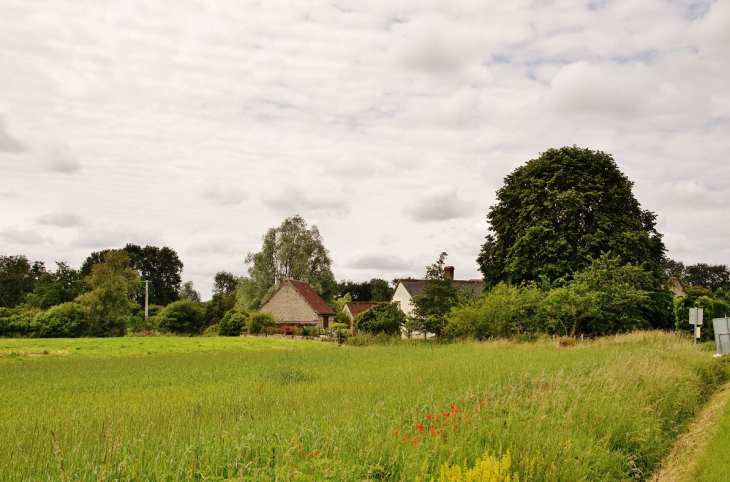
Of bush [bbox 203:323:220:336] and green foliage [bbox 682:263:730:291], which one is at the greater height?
green foliage [bbox 682:263:730:291]

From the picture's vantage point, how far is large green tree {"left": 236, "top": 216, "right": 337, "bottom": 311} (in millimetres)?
66562

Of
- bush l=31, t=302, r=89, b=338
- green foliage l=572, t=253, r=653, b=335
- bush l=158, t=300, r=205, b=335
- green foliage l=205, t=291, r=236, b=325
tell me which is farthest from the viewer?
green foliage l=205, t=291, r=236, b=325

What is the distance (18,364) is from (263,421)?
64.1ft

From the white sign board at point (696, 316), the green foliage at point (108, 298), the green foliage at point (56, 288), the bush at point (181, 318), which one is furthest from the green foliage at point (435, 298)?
the green foliage at point (56, 288)

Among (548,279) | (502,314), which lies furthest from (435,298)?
(548,279)

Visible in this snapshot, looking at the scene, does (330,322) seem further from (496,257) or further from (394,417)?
(394,417)

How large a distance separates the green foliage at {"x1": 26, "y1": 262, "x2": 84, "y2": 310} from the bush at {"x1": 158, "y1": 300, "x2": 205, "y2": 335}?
12.1 m

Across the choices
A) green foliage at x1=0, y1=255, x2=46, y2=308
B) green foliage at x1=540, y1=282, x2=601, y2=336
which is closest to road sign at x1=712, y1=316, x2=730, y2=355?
green foliage at x1=540, y1=282, x2=601, y2=336

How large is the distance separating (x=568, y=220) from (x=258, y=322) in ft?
105

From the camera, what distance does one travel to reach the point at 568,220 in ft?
108

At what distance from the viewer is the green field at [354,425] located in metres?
5.21

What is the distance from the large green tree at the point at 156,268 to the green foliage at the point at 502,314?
67112 mm

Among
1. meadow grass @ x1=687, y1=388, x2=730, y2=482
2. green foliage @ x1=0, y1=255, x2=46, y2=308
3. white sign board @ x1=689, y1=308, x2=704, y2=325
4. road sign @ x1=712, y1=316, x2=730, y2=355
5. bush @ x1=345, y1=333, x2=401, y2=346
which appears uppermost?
green foliage @ x1=0, y1=255, x2=46, y2=308

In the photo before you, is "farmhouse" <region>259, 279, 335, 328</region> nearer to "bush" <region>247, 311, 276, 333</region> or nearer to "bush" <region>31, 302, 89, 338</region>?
A: "bush" <region>247, 311, 276, 333</region>
